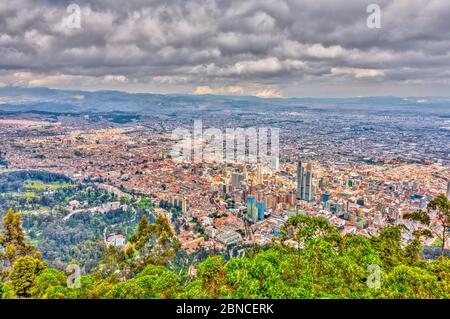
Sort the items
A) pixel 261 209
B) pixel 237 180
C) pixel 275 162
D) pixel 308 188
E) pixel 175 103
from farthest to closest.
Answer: pixel 175 103
pixel 275 162
pixel 237 180
pixel 308 188
pixel 261 209

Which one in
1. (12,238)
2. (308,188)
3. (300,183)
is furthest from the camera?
(300,183)

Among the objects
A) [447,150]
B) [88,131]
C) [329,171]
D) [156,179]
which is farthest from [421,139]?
[88,131]

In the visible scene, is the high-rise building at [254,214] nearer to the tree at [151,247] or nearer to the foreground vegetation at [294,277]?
the tree at [151,247]

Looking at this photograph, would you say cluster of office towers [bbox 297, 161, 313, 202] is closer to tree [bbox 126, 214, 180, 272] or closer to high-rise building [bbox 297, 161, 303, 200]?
high-rise building [bbox 297, 161, 303, 200]

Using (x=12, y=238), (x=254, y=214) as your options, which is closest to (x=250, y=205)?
(x=254, y=214)

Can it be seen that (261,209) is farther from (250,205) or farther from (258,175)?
(258,175)

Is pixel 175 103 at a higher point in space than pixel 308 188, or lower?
higher

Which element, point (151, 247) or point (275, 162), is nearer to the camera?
point (151, 247)
